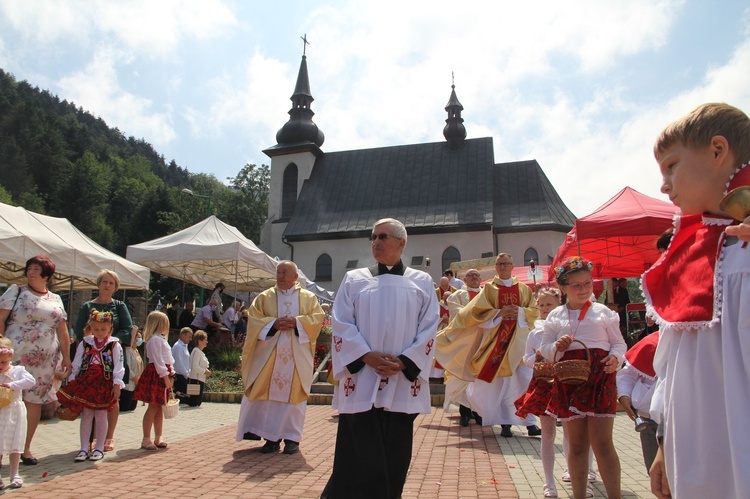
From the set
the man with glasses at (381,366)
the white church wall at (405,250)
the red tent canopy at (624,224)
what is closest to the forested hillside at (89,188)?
the white church wall at (405,250)

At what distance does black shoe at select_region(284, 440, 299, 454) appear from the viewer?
667 cm

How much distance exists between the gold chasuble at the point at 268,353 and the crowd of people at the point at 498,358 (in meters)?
0.02

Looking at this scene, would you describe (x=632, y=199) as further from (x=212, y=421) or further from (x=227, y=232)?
(x=227, y=232)

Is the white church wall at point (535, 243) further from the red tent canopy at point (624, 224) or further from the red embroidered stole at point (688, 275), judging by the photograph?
the red embroidered stole at point (688, 275)

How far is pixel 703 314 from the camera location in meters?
1.70

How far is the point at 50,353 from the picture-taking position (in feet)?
20.6

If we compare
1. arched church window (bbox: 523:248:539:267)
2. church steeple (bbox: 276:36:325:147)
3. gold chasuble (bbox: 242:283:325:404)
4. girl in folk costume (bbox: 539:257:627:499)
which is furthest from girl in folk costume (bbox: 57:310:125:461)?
church steeple (bbox: 276:36:325:147)

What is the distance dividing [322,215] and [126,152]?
72164 mm

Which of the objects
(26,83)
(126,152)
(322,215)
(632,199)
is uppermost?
(26,83)

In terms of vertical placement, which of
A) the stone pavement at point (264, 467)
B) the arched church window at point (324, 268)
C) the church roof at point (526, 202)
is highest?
the church roof at point (526, 202)

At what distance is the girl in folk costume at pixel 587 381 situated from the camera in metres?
3.96

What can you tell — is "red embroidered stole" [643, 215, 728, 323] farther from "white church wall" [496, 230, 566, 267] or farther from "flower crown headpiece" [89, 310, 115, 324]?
"white church wall" [496, 230, 566, 267]

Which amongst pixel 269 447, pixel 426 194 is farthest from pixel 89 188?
pixel 269 447

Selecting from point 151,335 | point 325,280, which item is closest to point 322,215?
point 325,280
